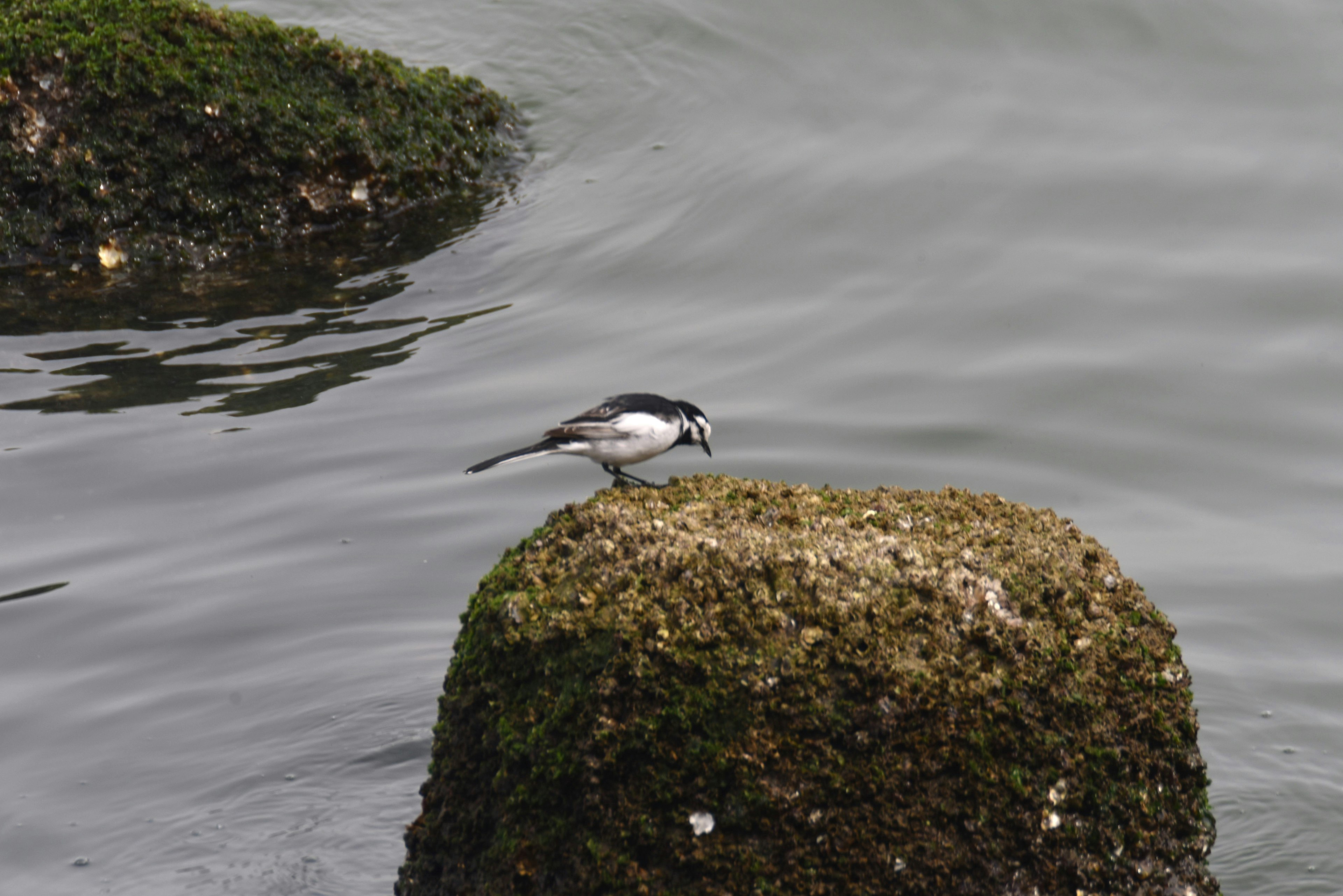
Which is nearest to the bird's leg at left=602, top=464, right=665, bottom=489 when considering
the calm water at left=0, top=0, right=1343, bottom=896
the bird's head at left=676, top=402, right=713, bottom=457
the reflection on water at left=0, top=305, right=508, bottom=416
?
the bird's head at left=676, top=402, right=713, bottom=457

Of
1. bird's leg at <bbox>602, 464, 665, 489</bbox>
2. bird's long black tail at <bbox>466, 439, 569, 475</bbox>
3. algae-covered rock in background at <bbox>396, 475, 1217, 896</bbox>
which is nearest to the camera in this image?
algae-covered rock in background at <bbox>396, 475, 1217, 896</bbox>

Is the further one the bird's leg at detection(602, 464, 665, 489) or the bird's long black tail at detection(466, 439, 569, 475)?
the bird's long black tail at detection(466, 439, 569, 475)

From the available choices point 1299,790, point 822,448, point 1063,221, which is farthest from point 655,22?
point 1299,790

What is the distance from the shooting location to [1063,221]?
1227cm

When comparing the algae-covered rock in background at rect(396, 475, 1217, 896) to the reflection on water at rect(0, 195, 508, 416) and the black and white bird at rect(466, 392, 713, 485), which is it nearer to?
the black and white bird at rect(466, 392, 713, 485)

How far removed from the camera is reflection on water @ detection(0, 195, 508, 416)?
9.29 meters

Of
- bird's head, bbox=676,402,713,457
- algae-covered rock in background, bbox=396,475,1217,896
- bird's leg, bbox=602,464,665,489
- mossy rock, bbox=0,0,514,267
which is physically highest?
mossy rock, bbox=0,0,514,267

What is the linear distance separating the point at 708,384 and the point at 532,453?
421cm

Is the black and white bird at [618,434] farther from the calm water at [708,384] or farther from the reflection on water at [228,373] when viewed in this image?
the reflection on water at [228,373]

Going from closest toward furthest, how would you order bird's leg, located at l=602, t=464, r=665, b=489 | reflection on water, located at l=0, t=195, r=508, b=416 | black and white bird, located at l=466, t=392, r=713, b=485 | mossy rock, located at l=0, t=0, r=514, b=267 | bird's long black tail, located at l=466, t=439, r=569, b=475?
1. bird's leg, located at l=602, t=464, r=665, b=489
2. bird's long black tail, located at l=466, t=439, r=569, b=475
3. black and white bird, located at l=466, t=392, r=713, b=485
4. reflection on water, located at l=0, t=195, r=508, b=416
5. mossy rock, located at l=0, t=0, r=514, b=267

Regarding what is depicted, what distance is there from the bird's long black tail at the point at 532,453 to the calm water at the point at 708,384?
1.52 metres

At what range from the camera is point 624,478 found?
582 cm

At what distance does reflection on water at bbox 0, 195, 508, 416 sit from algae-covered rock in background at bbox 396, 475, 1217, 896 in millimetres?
5482

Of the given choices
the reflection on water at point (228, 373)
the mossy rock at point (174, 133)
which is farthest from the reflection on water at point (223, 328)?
the mossy rock at point (174, 133)
